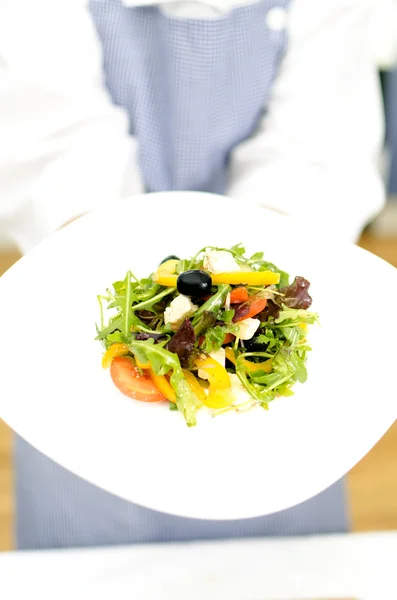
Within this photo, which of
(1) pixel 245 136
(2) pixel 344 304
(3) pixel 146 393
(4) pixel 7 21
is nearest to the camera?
(3) pixel 146 393

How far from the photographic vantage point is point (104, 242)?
0.91 metres

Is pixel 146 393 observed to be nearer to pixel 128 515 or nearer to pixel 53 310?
pixel 53 310

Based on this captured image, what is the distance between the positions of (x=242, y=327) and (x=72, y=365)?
22 cm

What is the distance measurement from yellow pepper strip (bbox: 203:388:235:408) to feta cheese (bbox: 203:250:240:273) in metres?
0.16

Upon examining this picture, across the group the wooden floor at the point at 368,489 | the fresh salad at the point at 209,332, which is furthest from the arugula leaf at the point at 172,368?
the wooden floor at the point at 368,489

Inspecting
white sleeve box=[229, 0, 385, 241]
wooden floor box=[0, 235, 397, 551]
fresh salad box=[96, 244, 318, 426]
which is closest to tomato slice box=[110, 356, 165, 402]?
fresh salad box=[96, 244, 318, 426]

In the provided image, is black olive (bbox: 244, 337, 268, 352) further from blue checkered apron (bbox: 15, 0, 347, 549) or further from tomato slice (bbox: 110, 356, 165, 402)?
blue checkered apron (bbox: 15, 0, 347, 549)

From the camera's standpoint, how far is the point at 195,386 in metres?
0.80

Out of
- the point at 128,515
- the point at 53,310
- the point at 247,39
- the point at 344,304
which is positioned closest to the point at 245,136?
the point at 247,39

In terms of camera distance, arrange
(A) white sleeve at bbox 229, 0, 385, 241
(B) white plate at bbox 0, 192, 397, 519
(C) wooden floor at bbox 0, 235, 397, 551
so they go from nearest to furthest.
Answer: (B) white plate at bbox 0, 192, 397, 519, (A) white sleeve at bbox 229, 0, 385, 241, (C) wooden floor at bbox 0, 235, 397, 551

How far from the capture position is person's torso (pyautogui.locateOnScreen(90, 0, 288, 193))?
1083 mm

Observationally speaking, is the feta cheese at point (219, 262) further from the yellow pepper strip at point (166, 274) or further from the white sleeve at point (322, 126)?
the white sleeve at point (322, 126)

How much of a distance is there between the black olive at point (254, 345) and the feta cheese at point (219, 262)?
10cm

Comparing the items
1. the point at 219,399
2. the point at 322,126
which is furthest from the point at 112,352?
the point at 322,126
